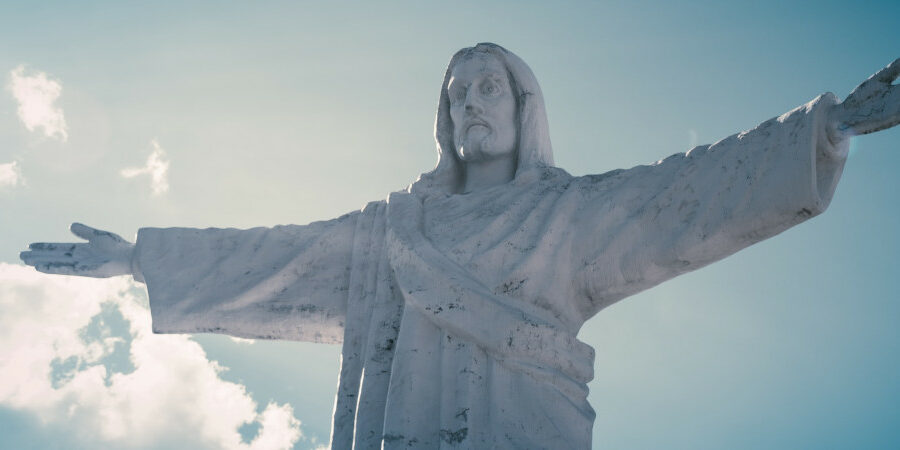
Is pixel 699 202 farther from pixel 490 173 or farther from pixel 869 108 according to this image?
pixel 490 173

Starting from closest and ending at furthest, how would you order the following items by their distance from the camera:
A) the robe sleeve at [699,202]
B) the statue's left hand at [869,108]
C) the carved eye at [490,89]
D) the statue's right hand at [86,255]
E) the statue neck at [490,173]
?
the statue's left hand at [869,108] < the robe sleeve at [699,202] < the statue's right hand at [86,255] < the statue neck at [490,173] < the carved eye at [490,89]

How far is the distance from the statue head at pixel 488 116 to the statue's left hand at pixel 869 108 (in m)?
2.18

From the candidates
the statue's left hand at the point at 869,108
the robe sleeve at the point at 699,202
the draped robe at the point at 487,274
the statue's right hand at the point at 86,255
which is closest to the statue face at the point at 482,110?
the draped robe at the point at 487,274

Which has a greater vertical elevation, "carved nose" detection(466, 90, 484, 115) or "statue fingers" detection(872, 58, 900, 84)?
"carved nose" detection(466, 90, 484, 115)

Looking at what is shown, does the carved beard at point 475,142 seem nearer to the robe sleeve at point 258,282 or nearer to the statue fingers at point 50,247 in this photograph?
the robe sleeve at point 258,282

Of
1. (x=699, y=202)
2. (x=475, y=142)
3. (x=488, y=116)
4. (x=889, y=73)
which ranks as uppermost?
(x=488, y=116)

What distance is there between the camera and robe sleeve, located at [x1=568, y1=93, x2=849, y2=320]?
5672mm

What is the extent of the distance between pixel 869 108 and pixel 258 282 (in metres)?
4.17

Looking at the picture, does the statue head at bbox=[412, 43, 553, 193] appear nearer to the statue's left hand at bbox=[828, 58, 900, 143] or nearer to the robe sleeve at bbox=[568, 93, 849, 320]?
the robe sleeve at bbox=[568, 93, 849, 320]

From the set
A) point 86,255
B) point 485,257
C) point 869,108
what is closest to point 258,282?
point 86,255

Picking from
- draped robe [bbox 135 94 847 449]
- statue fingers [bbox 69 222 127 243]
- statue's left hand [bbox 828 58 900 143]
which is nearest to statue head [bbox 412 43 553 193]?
draped robe [bbox 135 94 847 449]

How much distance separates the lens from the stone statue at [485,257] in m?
5.69

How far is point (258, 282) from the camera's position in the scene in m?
7.11

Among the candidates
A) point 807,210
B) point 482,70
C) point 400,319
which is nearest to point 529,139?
point 482,70
